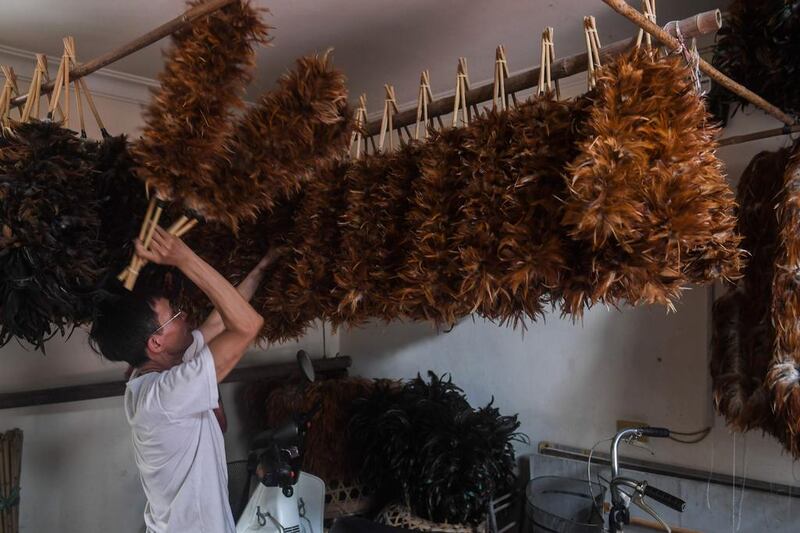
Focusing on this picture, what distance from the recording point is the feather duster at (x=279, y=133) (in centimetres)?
95

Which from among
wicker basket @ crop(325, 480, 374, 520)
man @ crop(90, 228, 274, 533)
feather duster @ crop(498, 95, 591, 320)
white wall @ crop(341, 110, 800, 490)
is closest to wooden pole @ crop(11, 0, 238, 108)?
man @ crop(90, 228, 274, 533)

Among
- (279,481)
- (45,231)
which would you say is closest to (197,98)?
(45,231)

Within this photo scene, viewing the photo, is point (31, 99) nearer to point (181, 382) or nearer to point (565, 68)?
point (181, 382)

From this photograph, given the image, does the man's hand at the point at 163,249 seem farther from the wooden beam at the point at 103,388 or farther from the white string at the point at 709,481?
the white string at the point at 709,481

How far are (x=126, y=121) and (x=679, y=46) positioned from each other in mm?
1959

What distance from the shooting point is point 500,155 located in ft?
2.78

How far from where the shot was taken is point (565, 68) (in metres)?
0.97

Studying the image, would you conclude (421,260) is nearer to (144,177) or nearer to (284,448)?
(144,177)


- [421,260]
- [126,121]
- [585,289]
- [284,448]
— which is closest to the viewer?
[585,289]

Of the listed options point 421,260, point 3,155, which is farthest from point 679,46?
point 3,155

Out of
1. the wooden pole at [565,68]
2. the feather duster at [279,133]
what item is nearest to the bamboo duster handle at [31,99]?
the feather duster at [279,133]

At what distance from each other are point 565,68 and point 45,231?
3.14 feet

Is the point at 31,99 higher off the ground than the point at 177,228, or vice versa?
the point at 31,99

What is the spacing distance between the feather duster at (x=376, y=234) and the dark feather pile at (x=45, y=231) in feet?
1.52
